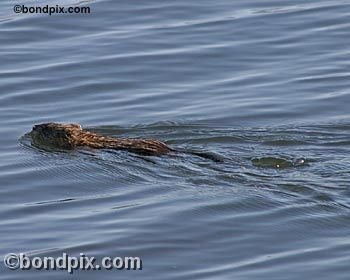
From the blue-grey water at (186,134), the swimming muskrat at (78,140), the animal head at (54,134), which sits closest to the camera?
the blue-grey water at (186,134)

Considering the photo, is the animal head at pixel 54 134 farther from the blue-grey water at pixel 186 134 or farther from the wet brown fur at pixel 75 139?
the blue-grey water at pixel 186 134

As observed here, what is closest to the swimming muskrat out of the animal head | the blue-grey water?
the animal head

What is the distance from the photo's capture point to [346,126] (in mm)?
13641

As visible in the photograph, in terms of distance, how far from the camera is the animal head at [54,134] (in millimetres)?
13328

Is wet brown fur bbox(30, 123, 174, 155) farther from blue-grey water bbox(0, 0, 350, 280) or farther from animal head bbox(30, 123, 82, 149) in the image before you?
blue-grey water bbox(0, 0, 350, 280)

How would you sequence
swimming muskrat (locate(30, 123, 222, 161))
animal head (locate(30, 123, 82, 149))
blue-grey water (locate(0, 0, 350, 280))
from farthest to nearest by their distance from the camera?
animal head (locate(30, 123, 82, 149)) → swimming muskrat (locate(30, 123, 222, 161)) → blue-grey water (locate(0, 0, 350, 280))

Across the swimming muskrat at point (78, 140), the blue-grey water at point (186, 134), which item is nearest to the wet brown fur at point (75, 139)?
the swimming muskrat at point (78, 140)

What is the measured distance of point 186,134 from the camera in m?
13.8

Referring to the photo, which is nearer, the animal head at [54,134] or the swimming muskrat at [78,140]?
the swimming muskrat at [78,140]

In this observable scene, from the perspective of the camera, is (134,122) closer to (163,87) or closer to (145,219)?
(163,87)

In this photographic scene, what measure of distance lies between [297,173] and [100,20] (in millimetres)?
6729

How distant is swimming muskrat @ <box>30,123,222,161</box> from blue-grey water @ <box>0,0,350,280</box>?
11 cm

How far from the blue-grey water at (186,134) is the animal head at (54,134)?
0.11m

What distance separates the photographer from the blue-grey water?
1056cm
